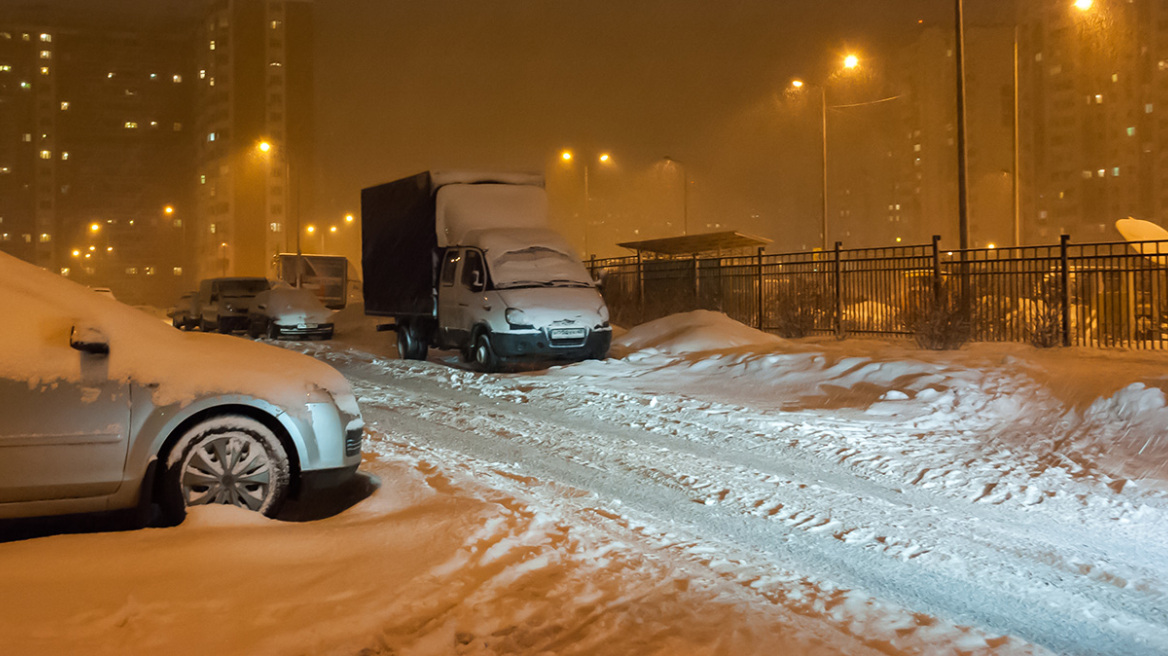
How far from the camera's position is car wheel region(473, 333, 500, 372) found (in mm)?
14547

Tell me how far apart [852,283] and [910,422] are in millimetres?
10591

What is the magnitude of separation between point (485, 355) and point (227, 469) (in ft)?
31.0

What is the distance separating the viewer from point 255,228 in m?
108

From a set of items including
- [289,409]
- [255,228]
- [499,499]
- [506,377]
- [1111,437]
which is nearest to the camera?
[289,409]

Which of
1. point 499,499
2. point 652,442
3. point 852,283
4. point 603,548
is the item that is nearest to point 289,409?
point 499,499

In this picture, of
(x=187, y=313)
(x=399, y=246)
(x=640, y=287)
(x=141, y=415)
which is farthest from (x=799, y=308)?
(x=187, y=313)

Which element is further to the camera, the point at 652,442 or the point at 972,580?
the point at 652,442

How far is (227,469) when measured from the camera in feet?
17.5

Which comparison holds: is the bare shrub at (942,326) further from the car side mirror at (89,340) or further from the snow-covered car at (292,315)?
the snow-covered car at (292,315)

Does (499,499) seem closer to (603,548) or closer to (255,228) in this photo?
(603,548)

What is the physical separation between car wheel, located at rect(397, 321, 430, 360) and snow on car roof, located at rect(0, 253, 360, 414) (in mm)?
11054

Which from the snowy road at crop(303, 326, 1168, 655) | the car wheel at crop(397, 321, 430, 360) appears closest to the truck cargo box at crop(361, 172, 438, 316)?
the car wheel at crop(397, 321, 430, 360)

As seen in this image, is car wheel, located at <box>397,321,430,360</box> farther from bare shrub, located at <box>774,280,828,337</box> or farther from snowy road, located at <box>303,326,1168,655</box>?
bare shrub, located at <box>774,280,828,337</box>

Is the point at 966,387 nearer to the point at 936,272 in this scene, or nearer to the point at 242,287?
the point at 936,272
